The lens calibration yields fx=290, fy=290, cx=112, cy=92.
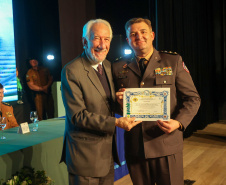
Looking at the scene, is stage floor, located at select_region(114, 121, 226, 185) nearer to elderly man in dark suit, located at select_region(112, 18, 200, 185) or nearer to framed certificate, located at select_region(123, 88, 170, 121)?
elderly man in dark suit, located at select_region(112, 18, 200, 185)

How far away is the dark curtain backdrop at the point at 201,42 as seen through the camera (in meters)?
5.29

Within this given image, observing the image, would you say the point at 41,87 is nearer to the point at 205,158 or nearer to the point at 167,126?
the point at 205,158

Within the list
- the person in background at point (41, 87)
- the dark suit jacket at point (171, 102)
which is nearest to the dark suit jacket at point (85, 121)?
the dark suit jacket at point (171, 102)

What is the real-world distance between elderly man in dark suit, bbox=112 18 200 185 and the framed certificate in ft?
0.39

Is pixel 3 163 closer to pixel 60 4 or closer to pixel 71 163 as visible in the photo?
pixel 71 163

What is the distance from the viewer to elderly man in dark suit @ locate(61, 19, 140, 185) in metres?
1.56

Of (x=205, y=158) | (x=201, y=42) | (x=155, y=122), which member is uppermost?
(x=201, y=42)

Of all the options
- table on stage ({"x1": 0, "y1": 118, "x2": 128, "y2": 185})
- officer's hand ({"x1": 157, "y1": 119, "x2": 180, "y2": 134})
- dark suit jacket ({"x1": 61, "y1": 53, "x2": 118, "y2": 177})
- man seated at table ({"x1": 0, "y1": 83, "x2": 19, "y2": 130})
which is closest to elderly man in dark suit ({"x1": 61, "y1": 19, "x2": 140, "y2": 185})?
dark suit jacket ({"x1": 61, "y1": 53, "x2": 118, "y2": 177})

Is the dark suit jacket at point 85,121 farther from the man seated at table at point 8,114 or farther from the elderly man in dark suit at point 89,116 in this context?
the man seated at table at point 8,114

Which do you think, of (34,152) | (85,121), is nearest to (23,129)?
(34,152)

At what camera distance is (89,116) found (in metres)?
1.54

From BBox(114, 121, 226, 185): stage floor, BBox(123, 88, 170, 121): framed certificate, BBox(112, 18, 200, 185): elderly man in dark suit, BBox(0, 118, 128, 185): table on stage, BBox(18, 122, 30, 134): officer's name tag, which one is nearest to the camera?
BBox(123, 88, 170, 121): framed certificate

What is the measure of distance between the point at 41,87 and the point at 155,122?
458 centimetres

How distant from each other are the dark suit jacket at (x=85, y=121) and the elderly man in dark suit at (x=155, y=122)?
27 centimetres
